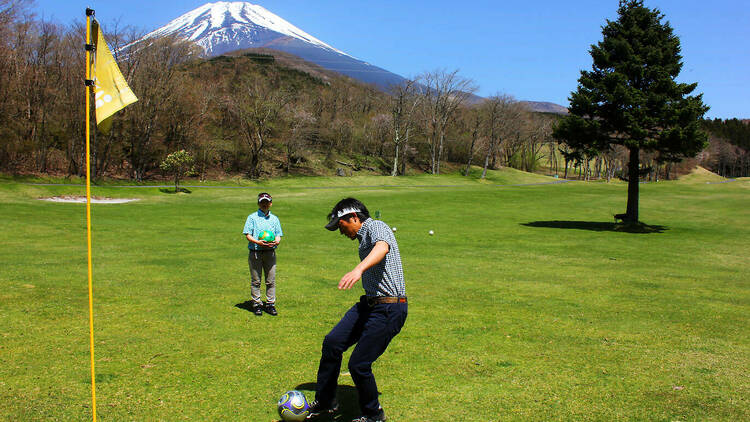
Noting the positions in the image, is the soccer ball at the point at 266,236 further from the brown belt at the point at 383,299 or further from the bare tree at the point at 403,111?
the bare tree at the point at 403,111

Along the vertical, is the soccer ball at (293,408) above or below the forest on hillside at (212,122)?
below

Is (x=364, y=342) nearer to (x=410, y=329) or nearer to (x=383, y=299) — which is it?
(x=383, y=299)

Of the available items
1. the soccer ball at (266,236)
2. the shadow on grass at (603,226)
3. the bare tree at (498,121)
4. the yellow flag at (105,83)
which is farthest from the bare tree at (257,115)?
the yellow flag at (105,83)

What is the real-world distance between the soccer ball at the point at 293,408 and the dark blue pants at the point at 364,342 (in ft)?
0.97

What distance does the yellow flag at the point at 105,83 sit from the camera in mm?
5832

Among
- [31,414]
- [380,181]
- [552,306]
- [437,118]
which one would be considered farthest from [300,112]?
[31,414]

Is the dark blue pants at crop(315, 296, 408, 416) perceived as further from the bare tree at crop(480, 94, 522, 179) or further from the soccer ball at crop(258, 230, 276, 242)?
the bare tree at crop(480, 94, 522, 179)

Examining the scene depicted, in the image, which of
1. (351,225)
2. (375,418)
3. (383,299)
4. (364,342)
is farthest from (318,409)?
(351,225)

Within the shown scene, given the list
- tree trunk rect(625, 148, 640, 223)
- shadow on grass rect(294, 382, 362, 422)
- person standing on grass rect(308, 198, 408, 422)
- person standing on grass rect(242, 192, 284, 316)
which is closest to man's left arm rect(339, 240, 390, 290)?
person standing on grass rect(308, 198, 408, 422)

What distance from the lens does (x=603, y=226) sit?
33156 millimetres

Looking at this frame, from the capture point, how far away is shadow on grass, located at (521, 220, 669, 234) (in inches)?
1231

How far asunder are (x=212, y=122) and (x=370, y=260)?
75.5 m

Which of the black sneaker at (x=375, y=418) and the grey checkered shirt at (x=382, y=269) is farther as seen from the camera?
the black sneaker at (x=375, y=418)

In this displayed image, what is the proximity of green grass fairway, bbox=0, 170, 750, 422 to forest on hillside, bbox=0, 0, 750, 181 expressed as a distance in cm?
1926
